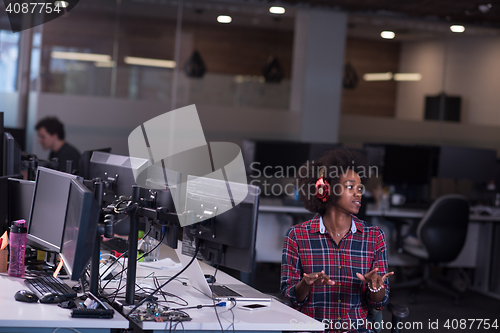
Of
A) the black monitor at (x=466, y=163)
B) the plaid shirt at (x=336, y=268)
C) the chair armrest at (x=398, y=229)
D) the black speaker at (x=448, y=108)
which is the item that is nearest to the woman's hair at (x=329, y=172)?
the plaid shirt at (x=336, y=268)

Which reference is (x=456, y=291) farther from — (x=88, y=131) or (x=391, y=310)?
(x=88, y=131)

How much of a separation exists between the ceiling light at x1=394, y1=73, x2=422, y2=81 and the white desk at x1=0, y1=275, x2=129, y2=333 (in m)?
6.52

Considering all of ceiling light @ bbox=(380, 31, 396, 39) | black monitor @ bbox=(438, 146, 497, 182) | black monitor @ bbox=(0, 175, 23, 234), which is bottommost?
black monitor @ bbox=(0, 175, 23, 234)

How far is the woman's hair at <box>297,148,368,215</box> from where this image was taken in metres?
2.34

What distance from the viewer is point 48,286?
208cm

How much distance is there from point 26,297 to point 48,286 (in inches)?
7.2

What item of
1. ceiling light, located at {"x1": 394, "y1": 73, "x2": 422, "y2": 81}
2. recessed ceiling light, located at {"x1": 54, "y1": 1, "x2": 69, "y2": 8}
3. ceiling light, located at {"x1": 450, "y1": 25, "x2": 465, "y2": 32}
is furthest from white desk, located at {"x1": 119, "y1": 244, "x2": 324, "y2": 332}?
ceiling light, located at {"x1": 394, "y1": 73, "x2": 422, "y2": 81}

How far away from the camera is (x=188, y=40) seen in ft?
24.6

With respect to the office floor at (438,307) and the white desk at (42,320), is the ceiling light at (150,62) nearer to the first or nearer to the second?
the office floor at (438,307)

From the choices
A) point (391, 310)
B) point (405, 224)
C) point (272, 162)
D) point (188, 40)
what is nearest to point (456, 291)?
point (405, 224)

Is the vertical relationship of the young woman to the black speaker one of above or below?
below

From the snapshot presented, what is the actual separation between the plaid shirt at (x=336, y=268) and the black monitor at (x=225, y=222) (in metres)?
0.38

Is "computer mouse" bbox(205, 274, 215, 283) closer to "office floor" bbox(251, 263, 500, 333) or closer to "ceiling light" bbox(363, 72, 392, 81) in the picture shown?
"office floor" bbox(251, 263, 500, 333)

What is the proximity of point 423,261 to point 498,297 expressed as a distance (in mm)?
935
